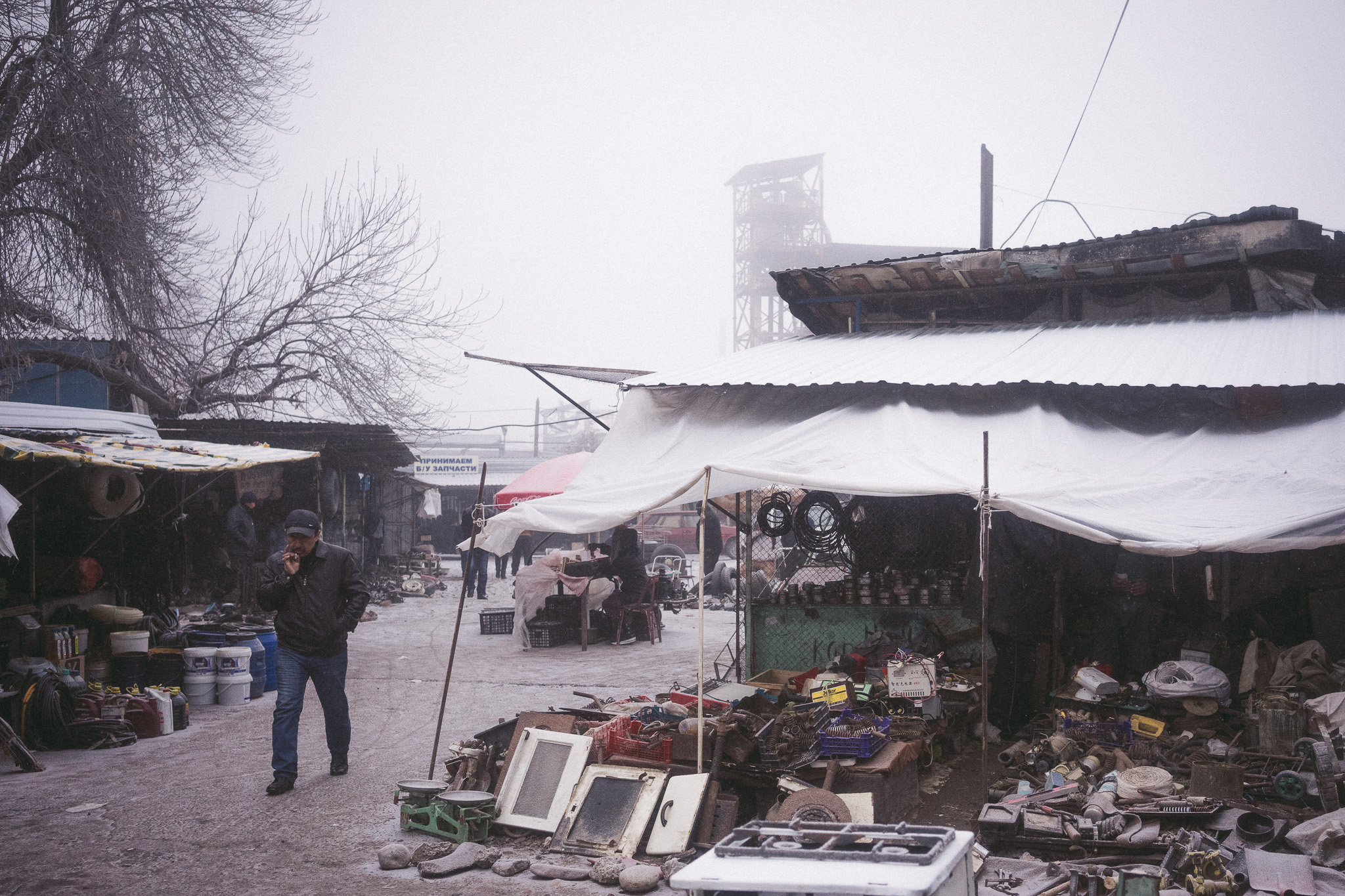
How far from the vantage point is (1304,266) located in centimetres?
980

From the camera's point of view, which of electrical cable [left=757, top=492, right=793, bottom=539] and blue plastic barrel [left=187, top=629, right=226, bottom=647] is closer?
blue plastic barrel [left=187, top=629, right=226, bottom=647]

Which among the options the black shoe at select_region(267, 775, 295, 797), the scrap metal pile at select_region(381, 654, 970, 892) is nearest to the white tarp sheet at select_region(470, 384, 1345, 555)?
the scrap metal pile at select_region(381, 654, 970, 892)

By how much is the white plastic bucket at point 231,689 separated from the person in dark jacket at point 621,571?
5.74 metres

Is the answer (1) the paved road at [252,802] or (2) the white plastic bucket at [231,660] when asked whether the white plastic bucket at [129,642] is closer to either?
(2) the white plastic bucket at [231,660]

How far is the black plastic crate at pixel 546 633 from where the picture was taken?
14.2 m

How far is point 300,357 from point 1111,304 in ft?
44.9

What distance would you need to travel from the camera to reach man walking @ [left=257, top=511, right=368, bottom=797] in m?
6.71

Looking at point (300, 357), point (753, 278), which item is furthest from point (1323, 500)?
point (753, 278)

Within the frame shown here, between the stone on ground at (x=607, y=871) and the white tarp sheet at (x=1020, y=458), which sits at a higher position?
the white tarp sheet at (x=1020, y=458)

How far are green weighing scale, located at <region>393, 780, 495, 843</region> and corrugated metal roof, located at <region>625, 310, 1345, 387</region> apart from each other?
165 inches

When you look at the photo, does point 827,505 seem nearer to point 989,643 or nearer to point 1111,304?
point 989,643

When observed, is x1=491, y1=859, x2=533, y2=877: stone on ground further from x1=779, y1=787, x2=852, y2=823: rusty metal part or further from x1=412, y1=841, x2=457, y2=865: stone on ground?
x1=779, y1=787, x2=852, y2=823: rusty metal part

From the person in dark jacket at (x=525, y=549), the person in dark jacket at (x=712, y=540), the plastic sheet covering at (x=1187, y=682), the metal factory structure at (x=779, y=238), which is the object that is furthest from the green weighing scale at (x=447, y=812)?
the metal factory structure at (x=779, y=238)

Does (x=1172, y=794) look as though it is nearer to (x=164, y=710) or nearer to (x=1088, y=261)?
(x=1088, y=261)
